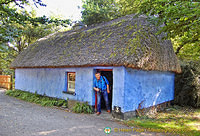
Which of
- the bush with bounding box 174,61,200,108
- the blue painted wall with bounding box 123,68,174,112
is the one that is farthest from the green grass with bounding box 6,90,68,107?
the bush with bounding box 174,61,200,108

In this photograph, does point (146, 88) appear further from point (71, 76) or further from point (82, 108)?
point (71, 76)

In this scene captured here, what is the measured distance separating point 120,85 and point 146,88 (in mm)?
1854

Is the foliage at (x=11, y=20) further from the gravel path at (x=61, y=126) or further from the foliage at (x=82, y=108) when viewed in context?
the foliage at (x=82, y=108)

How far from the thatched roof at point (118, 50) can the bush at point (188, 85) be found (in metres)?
0.83

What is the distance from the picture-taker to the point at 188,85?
34.2 feet

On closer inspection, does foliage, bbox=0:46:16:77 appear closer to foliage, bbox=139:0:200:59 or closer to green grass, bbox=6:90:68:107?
green grass, bbox=6:90:68:107

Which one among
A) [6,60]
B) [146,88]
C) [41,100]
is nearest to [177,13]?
[146,88]

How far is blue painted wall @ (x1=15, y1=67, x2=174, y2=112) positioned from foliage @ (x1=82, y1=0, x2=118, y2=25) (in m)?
8.81

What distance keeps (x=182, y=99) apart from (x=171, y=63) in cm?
291

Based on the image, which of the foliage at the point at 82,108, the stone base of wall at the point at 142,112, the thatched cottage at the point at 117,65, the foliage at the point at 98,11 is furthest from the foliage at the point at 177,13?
the foliage at the point at 98,11

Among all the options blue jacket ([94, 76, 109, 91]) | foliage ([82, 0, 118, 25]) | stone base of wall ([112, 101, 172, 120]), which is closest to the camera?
stone base of wall ([112, 101, 172, 120])

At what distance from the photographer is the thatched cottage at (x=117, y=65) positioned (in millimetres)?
6836

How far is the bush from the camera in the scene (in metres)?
10.2

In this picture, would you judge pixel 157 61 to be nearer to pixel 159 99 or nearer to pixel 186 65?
pixel 159 99
